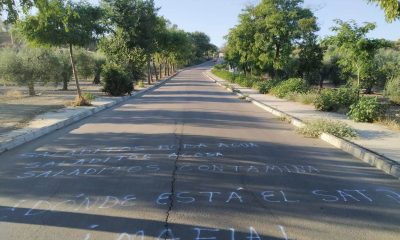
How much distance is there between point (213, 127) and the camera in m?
13.3

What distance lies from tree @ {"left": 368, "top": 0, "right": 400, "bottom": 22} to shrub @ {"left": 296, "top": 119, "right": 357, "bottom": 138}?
10.3ft

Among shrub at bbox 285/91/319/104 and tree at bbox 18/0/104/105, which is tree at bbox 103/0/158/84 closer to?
tree at bbox 18/0/104/105

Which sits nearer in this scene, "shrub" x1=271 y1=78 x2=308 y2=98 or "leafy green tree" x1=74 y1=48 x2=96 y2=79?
"shrub" x1=271 y1=78 x2=308 y2=98

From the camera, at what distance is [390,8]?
9008 millimetres

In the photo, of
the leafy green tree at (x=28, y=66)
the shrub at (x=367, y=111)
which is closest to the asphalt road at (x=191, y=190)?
the shrub at (x=367, y=111)

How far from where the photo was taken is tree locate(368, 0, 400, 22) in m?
8.91

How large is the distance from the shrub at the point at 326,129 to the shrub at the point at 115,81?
55.0 ft

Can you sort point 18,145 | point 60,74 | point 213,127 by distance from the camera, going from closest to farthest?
point 18,145
point 213,127
point 60,74

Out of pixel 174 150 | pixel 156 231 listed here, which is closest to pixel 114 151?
pixel 174 150

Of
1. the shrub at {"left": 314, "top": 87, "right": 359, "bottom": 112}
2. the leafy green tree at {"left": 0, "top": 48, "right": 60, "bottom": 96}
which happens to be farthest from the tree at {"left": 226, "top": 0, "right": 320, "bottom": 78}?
the leafy green tree at {"left": 0, "top": 48, "right": 60, "bottom": 96}

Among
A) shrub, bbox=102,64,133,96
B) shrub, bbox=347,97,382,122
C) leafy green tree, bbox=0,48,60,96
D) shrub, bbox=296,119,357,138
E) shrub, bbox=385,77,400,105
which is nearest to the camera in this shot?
shrub, bbox=296,119,357,138

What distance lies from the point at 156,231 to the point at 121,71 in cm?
2361

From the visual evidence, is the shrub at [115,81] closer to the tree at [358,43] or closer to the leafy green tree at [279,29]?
the leafy green tree at [279,29]

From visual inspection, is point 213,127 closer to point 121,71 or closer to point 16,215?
point 16,215
